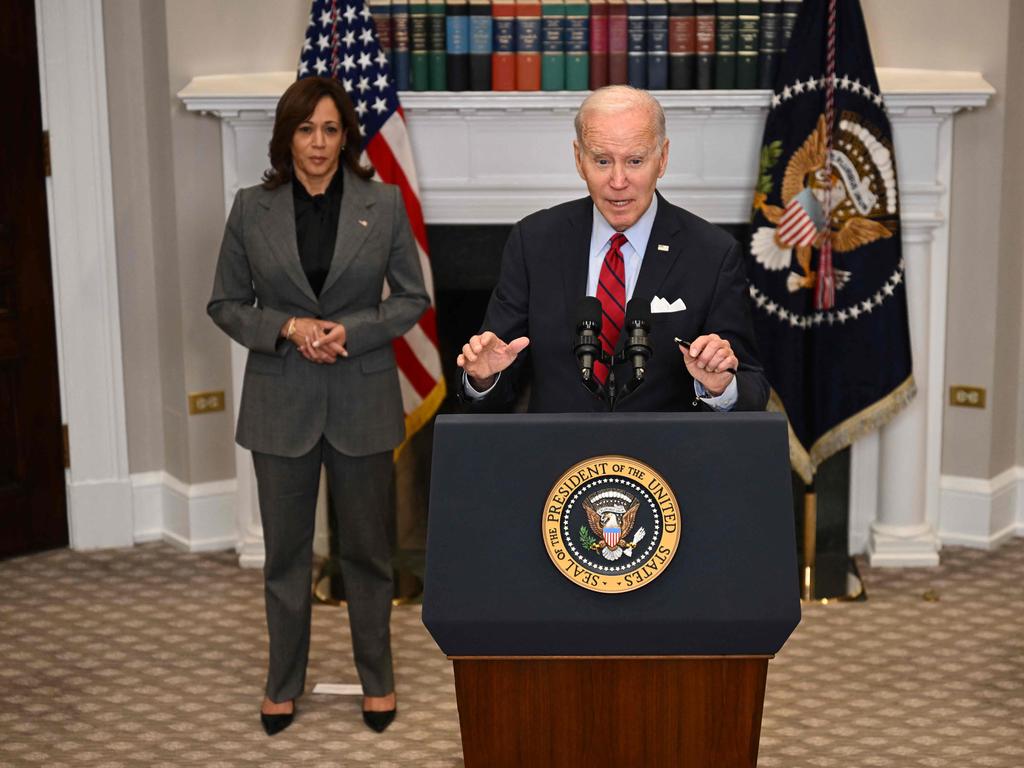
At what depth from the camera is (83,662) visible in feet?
15.4

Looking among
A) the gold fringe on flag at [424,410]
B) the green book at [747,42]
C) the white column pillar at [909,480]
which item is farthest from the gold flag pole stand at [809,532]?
the green book at [747,42]

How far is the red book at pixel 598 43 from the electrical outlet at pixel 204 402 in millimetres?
1921

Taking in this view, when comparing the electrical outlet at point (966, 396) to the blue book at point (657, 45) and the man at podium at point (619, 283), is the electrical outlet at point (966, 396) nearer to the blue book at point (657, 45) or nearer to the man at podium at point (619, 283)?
the blue book at point (657, 45)

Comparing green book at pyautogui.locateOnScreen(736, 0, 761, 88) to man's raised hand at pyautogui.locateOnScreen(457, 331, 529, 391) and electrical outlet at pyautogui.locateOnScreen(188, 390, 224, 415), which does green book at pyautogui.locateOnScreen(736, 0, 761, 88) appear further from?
man's raised hand at pyautogui.locateOnScreen(457, 331, 529, 391)

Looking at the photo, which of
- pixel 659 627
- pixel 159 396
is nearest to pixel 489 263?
pixel 159 396

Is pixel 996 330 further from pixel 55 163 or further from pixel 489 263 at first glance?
pixel 55 163

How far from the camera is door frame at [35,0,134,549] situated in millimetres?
5574

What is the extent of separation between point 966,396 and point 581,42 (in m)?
2.09

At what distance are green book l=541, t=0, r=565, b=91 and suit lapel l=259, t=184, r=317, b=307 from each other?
165 centimetres

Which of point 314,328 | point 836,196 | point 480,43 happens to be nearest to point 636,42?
point 480,43

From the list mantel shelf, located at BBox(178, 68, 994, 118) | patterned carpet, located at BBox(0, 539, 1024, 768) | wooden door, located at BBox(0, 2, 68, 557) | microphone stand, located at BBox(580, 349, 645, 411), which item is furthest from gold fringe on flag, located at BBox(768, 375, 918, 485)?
microphone stand, located at BBox(580, 349, 645, 411)

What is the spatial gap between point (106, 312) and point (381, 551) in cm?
219

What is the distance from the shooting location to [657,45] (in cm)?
530

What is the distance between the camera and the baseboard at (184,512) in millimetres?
5820
